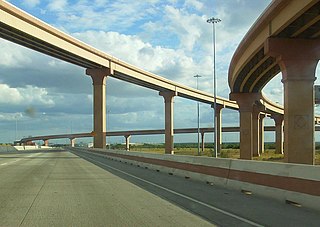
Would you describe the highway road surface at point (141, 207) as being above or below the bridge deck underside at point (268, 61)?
below

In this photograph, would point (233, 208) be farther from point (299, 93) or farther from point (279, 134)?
point (279, 134)

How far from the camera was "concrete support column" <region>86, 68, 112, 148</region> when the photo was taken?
226 ft

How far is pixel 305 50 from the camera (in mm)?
28922

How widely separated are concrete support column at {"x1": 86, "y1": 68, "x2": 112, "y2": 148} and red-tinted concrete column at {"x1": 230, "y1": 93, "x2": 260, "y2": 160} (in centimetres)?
1953

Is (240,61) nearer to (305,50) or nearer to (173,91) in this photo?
(305,50)

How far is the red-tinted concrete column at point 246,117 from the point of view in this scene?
5981 cm

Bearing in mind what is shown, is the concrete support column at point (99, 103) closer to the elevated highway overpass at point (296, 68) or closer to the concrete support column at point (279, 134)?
the elevated highway overpass at point (296, 68)

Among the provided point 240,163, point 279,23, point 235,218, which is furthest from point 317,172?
point 279,23

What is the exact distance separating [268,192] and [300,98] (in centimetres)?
1615

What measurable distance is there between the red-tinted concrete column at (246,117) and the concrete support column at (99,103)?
19.5 meters

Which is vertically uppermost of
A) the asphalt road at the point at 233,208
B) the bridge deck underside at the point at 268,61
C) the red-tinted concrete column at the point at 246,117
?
the bridge deck underside at the point at 268,61

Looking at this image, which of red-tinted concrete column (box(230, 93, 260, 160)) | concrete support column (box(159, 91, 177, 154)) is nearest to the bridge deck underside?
red-tinted concrete column (box(230, 93, 260, 160))

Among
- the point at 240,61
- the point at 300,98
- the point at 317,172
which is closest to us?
the point at 317,172

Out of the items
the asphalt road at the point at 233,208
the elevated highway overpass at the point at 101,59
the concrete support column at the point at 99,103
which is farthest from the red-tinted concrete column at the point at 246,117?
the asphalt road at the point at 233,208
